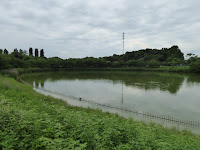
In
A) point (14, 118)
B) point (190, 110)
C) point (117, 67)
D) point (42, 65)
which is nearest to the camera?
point (14, 118)

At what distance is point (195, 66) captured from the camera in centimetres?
8000

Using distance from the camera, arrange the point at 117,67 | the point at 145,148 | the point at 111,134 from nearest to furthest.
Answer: the point at 145,148
the point at 111,134
the point at 117,67

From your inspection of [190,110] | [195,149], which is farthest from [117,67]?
[195,149]

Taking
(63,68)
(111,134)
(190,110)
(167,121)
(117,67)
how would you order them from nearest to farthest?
(111,134) → (167,121) → (190,110) → (63,68) → (117,67)

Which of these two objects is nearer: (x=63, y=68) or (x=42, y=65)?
(x=42, y=65)

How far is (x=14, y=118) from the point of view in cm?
596

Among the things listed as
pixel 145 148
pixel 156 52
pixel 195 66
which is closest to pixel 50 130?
pixel 145 148

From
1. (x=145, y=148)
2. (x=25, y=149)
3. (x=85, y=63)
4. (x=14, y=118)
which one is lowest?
(x=145, y=148)

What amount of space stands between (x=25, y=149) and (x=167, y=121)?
15.6m

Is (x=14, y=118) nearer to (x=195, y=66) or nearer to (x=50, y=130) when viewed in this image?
(x=50, y=130)

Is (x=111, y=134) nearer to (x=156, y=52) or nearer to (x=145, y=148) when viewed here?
(x=145, y=148)

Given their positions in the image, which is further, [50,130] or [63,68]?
[63,68]

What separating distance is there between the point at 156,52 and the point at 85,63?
92810mm

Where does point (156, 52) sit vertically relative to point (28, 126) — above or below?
above
